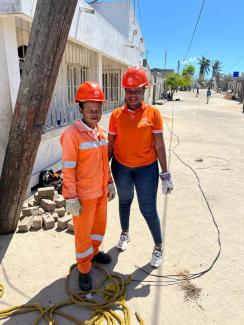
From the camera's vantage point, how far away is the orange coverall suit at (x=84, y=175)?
2.37 meters

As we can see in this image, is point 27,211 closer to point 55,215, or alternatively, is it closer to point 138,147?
point 55,215

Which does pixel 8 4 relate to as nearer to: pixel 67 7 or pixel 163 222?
pixel 67 7

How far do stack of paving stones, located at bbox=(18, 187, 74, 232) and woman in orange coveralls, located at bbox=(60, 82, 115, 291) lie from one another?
3.64ft

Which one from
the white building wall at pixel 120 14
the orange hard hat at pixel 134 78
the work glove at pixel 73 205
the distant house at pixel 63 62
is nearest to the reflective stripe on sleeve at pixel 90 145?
the work glove at pixel 73 205

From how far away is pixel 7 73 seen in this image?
402 centimetres

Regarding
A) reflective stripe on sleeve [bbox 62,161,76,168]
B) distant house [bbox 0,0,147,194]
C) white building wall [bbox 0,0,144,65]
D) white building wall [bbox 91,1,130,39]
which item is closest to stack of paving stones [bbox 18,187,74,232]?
distant house [bbox 0,0,147,194]

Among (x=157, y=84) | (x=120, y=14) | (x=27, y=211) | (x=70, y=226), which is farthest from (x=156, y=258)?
(x=157, y=84)

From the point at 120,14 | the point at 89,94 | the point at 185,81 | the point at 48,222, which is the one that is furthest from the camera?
the point at 185,81

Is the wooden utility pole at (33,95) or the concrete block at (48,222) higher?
the wooden utility pole at (33,95)

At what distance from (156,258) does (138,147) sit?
3.99 ft

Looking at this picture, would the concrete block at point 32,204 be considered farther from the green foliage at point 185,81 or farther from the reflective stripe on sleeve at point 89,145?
the green foliage at point 185,81

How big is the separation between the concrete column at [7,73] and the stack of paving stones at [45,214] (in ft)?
2.67

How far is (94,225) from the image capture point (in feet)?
9.43

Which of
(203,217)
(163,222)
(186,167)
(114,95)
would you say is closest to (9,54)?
(163,222)
